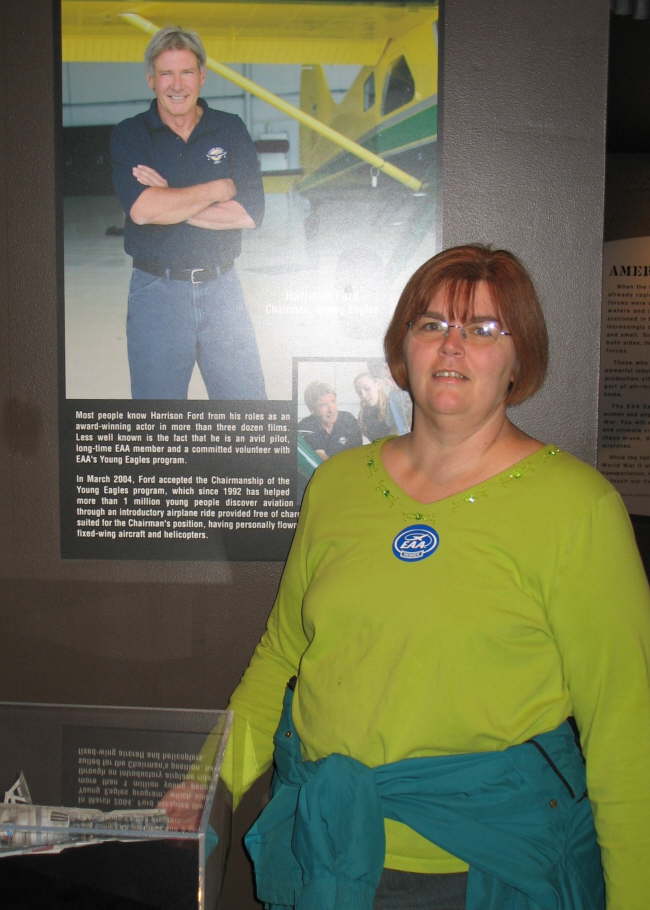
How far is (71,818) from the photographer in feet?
3.83

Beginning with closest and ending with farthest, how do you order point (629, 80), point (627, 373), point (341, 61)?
point (341, 61) → point (629, 80) → point (627, 373)

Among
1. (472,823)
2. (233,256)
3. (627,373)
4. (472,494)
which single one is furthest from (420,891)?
(627,373)

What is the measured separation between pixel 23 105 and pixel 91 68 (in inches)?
A: 6.8

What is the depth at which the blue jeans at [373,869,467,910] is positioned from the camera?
1272 millimetres

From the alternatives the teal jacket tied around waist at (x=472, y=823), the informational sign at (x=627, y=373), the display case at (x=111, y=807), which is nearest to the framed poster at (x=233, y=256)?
the display case at (x=111, y=807)

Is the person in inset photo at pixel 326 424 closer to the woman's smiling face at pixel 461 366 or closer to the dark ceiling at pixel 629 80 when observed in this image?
the woman's smiling face at pixel 461 366

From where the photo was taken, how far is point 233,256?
1.87 metres

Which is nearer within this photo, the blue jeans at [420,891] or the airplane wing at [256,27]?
the blue jeans at [420,891]

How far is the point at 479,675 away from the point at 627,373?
3.66 meters

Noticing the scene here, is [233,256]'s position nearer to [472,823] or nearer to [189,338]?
[189,338]

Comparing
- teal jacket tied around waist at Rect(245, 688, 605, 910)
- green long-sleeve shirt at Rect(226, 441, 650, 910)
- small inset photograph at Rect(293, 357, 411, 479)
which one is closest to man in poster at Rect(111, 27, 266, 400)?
small inset photograph at Rect(293, 357, 411, 479)

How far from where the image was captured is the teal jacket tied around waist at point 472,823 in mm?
1246

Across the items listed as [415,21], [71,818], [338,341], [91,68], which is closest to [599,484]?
[338,341]

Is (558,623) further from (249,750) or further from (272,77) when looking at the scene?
(272,77)
